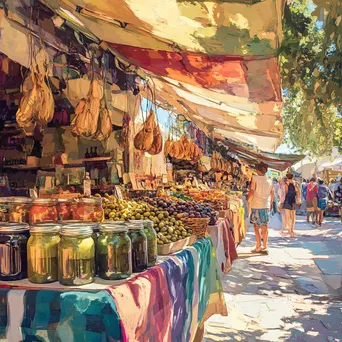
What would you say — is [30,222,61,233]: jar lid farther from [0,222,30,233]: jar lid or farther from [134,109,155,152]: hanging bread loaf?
[134,109,155,152]: hanging bread loaf

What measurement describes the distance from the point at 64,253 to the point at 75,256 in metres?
0.05

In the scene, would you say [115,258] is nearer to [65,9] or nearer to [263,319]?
[65,9]

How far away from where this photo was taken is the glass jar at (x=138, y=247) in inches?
82.4

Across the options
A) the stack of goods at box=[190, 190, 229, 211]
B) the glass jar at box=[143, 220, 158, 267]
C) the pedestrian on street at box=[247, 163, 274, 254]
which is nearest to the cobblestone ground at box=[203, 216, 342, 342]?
the pedestrian on street at box=[247, 163, 274, 254]

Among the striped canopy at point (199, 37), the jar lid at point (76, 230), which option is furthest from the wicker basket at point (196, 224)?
the jar lid at point (76, 230)

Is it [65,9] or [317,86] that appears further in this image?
[317,86]

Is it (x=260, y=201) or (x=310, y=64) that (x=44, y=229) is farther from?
(x=260, y=201)

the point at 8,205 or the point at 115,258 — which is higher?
the point at 8,205

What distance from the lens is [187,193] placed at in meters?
7.00

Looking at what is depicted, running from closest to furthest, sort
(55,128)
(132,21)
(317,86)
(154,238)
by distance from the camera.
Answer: (154,238), (132,21), (317,86), (55,128)

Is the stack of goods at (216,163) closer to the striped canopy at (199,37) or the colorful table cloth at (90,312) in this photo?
the striped canopy at (199,37)

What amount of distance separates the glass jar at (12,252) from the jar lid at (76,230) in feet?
0.70

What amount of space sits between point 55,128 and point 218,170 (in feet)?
26.4

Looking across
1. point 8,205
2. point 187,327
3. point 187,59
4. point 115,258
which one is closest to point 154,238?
point 115,258
